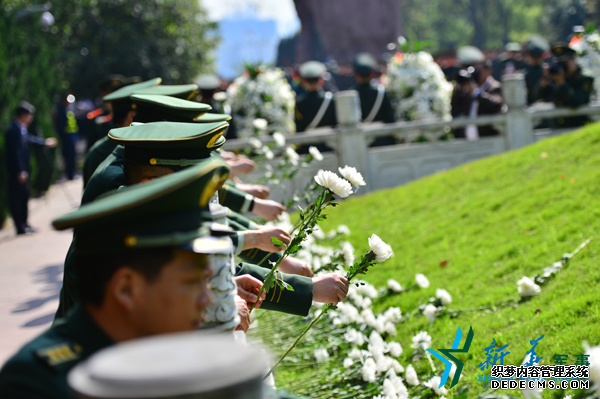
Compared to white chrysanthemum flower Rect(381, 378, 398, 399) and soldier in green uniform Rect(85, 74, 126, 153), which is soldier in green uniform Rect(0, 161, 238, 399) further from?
soldier in green uniform Rect(85, 74, 126, 153)

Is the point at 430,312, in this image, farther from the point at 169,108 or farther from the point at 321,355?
the point at 169,108

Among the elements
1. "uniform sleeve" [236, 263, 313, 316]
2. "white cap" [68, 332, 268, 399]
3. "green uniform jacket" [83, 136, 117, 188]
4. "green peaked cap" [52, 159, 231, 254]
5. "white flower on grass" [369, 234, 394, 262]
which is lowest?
"uniform sleeve" [236, 263, 313, 316]

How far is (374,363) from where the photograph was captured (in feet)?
12.7

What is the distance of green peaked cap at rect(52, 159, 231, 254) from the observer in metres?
1.42

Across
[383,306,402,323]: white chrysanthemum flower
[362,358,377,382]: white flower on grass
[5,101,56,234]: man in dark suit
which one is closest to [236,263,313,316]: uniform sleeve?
[362,358,377,382]: white flower on grass

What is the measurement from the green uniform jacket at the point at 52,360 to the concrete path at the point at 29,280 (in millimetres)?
2602

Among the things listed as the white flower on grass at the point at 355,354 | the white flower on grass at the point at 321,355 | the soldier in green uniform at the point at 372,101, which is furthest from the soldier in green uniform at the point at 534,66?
the white flower on grass at the point at 355,354

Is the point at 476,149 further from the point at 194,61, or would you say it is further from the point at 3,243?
the point at 194,61

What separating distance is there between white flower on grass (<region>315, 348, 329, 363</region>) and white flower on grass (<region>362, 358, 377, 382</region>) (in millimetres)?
559

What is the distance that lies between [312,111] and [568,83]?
12.9ft

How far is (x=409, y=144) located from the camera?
34.5ft

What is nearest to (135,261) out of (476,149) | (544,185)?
(544,185)

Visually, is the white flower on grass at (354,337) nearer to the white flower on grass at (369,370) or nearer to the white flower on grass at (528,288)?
the white flower on grass at (369,370)

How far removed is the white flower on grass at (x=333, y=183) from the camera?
2691mm
